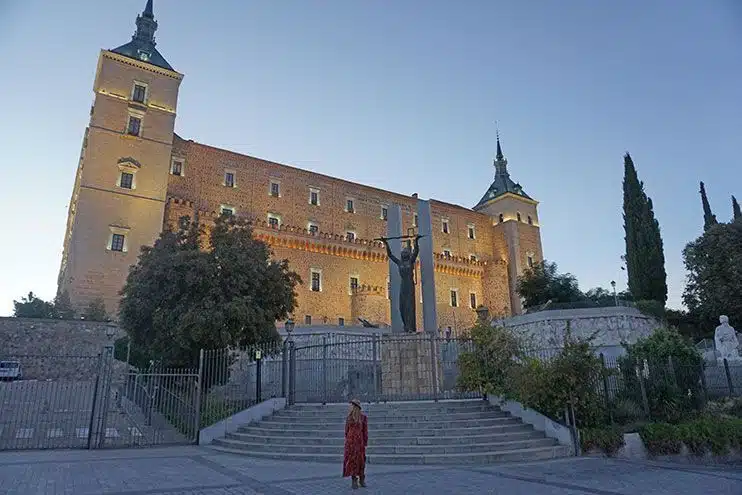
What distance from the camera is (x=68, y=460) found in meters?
10.0

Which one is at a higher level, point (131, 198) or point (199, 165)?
point (199, 165)

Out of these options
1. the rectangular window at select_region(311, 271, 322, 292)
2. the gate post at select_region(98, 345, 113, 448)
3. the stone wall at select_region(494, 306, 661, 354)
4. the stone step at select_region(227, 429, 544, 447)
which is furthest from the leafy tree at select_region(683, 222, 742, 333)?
the gate post at select_region(98, 345, 113, 448)

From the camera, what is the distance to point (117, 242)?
3588cm

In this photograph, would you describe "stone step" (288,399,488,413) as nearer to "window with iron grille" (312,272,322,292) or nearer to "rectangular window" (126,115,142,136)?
"window with iron grille" (312,272,322,292)

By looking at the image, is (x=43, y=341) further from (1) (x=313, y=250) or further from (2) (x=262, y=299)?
(1) (x=313, y=250)

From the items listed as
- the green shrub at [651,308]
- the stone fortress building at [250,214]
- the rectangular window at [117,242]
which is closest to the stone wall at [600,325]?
the green shrub at [651,308]

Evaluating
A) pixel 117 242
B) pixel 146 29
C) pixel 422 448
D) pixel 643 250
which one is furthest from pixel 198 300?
pixel 146 29

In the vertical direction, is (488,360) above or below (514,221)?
below

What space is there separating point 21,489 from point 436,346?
31.5 feet

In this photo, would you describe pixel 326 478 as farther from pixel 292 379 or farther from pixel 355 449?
pixel 292 379

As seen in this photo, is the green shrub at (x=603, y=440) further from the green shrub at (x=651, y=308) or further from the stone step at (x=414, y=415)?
the green shrub at (x=651, y=308)

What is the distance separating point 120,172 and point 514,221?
42.0 meters

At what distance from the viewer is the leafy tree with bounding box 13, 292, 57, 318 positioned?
32.2m

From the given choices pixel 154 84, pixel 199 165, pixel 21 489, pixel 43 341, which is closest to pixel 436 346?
pixel 21 489
